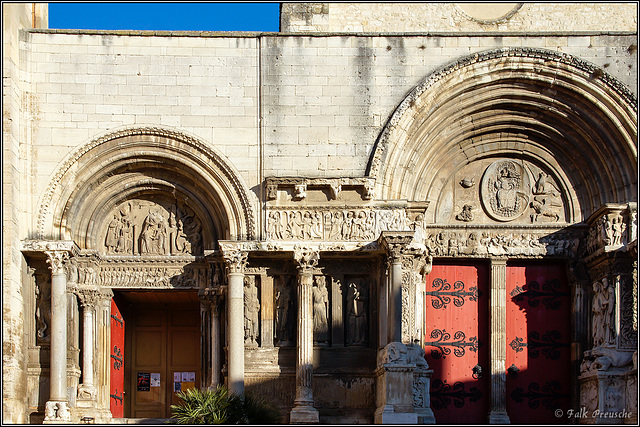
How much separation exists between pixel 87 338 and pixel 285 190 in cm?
403

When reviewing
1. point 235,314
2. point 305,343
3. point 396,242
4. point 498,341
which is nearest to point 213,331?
point 235,314

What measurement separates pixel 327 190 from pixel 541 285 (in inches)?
163

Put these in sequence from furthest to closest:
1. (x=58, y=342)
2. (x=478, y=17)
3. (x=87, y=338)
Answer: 1. (x=478, y=17)
2. (x=87, y=338)
3. (x=58, y=342)

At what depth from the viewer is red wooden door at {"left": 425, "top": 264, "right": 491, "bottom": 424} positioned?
711 inches

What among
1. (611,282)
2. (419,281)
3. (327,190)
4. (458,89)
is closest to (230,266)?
(327,190)

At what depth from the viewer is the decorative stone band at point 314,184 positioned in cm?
1695

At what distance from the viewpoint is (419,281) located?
17.7 meters

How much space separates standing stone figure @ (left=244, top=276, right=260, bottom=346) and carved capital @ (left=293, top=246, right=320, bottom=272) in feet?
3.36

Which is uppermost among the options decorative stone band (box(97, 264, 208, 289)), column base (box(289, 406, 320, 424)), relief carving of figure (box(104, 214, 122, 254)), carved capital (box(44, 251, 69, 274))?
relief carving of figure (box(104, 214, 122, 254))

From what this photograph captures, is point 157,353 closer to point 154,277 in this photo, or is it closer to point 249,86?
point 154,277

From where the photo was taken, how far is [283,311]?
17.5 metres

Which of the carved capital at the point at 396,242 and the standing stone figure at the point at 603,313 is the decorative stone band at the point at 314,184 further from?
the standing stone figure at the point at 603,313

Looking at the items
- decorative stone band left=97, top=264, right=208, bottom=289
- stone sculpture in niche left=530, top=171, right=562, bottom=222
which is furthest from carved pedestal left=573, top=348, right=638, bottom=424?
decorative stone band left=97, top=264, right=208, bottom=289

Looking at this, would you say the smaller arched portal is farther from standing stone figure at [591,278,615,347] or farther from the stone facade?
standing stone figure at [591,278,615,347]
